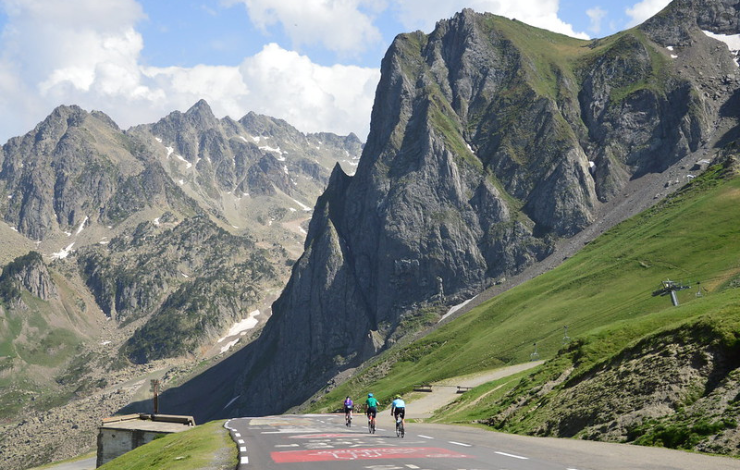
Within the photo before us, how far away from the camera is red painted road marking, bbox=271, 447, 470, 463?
86.7ft

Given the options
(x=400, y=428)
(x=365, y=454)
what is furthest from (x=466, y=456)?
(x=400, y=428)

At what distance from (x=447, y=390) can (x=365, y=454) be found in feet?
263

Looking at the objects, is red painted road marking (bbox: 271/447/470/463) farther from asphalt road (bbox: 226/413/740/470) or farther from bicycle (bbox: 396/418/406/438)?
bicycle (bbox: 396/418/406/438)

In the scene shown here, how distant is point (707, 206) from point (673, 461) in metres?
147

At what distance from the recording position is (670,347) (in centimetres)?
3516

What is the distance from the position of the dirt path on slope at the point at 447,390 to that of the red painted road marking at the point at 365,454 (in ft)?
173

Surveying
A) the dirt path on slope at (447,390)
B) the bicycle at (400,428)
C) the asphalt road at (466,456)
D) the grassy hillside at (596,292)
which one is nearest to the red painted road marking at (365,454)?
the asphalt road at (466,456)

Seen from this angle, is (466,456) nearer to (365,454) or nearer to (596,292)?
(365,454)

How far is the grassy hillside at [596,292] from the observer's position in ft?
366

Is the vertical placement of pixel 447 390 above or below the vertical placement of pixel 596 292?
below

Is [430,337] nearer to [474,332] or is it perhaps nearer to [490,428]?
[474,332]

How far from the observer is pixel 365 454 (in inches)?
1099

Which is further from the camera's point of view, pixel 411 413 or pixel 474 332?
pixel 474 332

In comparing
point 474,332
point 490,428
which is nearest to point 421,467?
point 490,428
